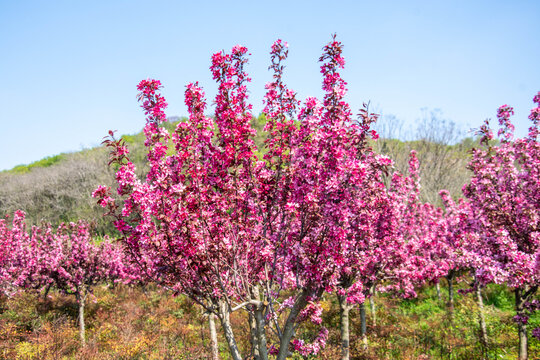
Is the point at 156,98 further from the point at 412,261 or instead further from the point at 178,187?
the point at 412,261

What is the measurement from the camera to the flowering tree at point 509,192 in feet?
23.7

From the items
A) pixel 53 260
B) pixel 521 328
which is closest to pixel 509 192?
pixel 521 328

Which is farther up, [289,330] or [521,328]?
[289,330]

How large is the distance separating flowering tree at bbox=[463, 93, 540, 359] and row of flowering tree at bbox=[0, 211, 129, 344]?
12.7 metres

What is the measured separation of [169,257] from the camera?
4.41 m

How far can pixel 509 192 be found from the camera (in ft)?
25.0

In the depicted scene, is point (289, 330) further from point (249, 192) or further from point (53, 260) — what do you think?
point (53, 260)

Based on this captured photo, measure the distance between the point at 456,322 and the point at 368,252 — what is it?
7.95m

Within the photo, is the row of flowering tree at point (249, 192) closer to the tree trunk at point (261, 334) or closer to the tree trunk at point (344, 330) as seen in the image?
the tree trunk at point (261, 334)

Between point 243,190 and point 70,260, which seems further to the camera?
point 70,260

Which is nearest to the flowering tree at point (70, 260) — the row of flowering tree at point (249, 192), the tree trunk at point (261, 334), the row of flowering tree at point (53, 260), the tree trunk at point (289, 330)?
the row of flowering tree at point (53, 260)

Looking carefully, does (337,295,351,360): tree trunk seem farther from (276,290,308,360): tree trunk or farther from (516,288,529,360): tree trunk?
(276,290,308,360): tree trunk

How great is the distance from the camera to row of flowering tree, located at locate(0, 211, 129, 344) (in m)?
12.5

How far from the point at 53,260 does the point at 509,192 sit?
15.3 meters
